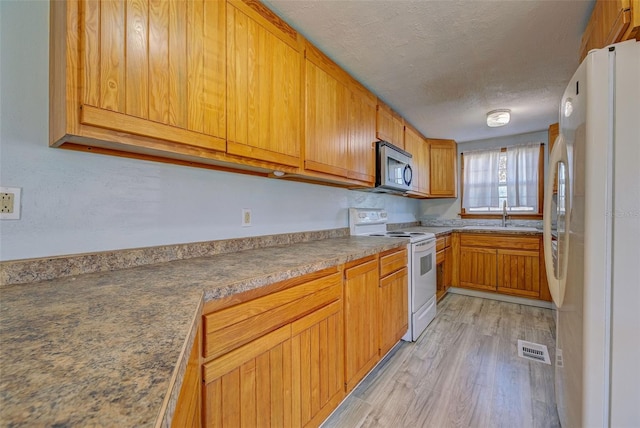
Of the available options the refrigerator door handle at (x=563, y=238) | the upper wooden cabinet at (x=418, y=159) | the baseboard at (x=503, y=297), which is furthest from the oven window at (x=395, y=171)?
the baseboard at (x=503, y=297)

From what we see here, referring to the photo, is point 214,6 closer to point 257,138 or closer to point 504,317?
point 257,138

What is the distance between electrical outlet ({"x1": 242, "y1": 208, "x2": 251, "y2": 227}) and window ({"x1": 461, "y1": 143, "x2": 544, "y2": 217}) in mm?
3715

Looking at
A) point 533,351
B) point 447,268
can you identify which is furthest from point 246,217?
point 447,268

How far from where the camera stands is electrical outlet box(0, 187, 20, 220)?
0.90m

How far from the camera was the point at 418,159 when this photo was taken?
11.6ft

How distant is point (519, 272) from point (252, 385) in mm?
3534

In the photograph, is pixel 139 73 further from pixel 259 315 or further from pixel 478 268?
pixel 478 268

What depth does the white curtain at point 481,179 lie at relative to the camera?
13.1 ft

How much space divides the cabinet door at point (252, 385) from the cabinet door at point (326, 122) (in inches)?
40.6

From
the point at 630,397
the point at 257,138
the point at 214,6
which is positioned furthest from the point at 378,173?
the point at 630,397

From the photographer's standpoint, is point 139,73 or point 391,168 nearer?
point 139,73

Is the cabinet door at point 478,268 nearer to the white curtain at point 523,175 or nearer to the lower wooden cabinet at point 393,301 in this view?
the white curtain at point 523,175

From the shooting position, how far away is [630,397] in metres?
0.91

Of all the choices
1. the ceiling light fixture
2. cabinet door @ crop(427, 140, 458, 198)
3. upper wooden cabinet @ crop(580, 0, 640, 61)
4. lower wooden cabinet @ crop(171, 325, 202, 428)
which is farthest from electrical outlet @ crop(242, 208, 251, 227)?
cabinet door @ crop(427, 140, 458, 198)
